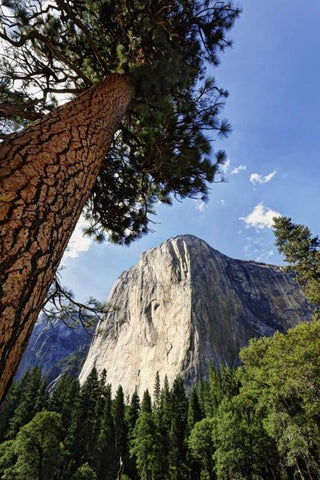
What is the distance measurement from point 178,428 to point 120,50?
41.8m

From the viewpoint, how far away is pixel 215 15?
4633 mm

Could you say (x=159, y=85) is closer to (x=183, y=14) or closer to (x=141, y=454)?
(x=183, y=14)

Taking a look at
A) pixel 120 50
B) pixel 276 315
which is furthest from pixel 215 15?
pixel 276 315

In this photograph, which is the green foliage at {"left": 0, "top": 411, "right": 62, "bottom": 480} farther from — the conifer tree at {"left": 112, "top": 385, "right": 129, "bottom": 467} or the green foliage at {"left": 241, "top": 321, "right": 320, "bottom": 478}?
the conifer tree at {"left": 112, "top": 385, "right": 129, "bottom": 467}

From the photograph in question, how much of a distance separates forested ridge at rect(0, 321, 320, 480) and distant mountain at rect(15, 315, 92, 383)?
55441 millimetres

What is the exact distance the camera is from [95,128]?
2.49m

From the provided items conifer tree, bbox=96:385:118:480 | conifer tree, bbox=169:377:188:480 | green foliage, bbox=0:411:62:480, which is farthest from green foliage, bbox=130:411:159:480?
green foliage, bbox=0:411:62:480

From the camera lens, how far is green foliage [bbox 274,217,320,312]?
17922 mm

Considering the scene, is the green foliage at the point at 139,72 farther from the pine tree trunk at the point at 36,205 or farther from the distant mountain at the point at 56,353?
the distant mountain at the point at 56,353

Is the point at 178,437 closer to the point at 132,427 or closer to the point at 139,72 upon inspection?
the point at 132,427

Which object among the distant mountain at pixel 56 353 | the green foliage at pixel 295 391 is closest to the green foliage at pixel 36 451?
the green foliage at pixel 295 391

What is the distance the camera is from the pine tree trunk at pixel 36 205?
1.11 m

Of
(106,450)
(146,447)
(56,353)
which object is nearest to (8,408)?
(106,450)

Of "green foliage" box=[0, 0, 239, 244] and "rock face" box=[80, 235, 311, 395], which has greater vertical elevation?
"rock face" box=[80, 235, 311, 395]
